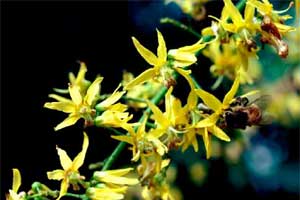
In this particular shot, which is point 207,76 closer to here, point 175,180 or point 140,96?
point 140,96

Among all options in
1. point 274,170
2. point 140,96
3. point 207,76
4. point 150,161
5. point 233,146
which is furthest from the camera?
point 274,170

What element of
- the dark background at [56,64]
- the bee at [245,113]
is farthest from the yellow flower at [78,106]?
the dark background at [56,64]

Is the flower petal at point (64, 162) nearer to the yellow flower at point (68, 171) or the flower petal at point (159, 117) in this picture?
the yellow flower at point (68, 171)

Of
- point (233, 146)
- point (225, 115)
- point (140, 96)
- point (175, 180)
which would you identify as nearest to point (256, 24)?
point (225, 115)

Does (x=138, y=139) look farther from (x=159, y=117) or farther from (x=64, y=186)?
(x=64, y=186)

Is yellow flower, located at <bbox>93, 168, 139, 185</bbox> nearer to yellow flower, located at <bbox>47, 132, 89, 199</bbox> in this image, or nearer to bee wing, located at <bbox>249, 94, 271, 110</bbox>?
yellow flower, located at <bbox>47, 132, 89, 199</bbox>
